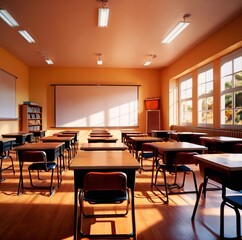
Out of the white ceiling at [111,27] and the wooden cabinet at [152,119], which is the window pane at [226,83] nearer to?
the white ceiling at [111,27]

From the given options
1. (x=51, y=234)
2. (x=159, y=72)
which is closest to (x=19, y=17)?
(x=51, y=234)

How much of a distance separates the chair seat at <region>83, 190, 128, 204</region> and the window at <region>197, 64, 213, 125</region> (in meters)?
6.02

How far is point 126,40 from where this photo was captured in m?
7.41

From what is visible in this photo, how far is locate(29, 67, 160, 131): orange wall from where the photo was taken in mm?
10953

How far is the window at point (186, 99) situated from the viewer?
9.28 m

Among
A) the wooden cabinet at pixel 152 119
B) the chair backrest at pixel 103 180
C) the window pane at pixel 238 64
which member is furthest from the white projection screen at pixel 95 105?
the chair backrest at pixel 103 180

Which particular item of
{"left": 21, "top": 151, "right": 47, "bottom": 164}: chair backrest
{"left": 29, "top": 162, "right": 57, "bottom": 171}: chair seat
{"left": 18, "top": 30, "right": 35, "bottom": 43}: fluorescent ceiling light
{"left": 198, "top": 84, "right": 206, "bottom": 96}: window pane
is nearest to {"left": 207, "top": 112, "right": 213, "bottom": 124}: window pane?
{"left": 198, "top": 84, "right": 206, "bottom": 96}: window pane

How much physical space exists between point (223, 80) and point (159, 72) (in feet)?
16.0

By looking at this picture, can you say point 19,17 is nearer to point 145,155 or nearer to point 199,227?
Answer: point 145,155

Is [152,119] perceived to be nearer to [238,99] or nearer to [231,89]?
[231,89]

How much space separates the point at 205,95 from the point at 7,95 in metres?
6.75

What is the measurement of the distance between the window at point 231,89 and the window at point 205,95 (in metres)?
0.71

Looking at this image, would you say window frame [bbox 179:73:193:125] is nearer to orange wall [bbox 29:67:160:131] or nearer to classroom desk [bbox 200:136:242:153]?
orange wall [bbox 29:67:160:131]

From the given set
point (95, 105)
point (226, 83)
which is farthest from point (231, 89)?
point (95, 105)
